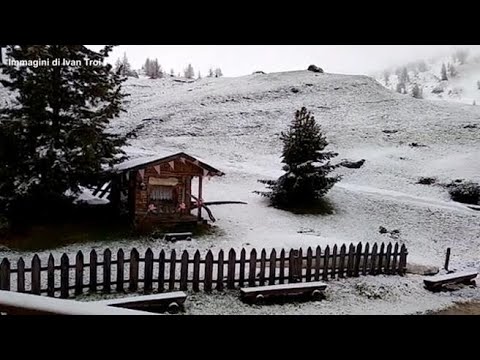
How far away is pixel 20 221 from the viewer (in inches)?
182

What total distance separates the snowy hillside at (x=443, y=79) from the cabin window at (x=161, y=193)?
3.88m

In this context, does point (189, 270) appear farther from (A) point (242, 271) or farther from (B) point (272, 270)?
(B) point (272, 270)

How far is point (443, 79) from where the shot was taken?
4797 millimetres

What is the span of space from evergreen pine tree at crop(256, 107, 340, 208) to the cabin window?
1.88m

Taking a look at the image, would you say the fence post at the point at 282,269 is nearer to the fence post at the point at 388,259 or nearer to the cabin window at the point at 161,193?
the fence post at the point at 388,259

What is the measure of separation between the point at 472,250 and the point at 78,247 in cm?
532

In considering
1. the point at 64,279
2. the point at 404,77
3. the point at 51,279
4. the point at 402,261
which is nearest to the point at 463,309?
the point at 402,261

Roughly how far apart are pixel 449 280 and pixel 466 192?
161cm

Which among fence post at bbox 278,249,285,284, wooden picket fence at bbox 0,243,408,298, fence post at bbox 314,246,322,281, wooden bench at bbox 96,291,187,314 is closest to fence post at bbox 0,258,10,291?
wooden picket fence at bbox 0,243,408,298

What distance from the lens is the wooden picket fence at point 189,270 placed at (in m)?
4.00

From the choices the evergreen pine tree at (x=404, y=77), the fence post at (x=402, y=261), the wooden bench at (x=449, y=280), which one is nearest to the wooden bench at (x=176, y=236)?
the fence post at (x=402, y=261)
